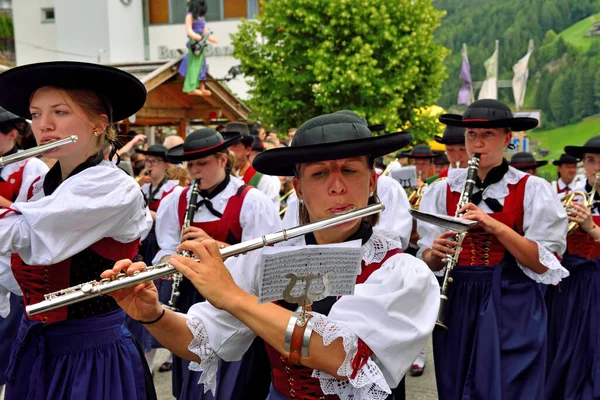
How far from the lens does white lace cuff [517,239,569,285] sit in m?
3.85

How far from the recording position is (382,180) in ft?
17.6

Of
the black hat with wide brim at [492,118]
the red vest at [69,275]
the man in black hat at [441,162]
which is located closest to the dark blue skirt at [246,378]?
the red vest at [69,275]

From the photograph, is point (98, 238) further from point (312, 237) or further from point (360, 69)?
point (360, 69)

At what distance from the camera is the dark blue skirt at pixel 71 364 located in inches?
97.6

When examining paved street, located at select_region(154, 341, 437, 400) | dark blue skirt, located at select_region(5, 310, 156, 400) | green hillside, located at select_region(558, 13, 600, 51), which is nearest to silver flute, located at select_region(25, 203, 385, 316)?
dark blue skirt, located at select_region(5, 310, 156, 400)

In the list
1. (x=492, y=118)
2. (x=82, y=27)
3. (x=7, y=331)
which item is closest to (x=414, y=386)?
(x=492, y=118)

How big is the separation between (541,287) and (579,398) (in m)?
1.23

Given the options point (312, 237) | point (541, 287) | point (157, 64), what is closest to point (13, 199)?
point (312, 237)

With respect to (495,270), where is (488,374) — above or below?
below

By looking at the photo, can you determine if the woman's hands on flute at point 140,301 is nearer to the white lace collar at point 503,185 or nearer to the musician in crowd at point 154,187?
the white lace collar at point 503,185

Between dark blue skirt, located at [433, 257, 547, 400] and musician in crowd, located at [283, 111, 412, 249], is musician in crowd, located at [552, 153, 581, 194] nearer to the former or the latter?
musician in crowd, located at [283, 111, 412, 249]

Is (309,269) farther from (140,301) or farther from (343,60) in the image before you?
(343,60)

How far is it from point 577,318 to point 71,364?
3949 mm

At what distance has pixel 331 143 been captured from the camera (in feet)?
6.56
